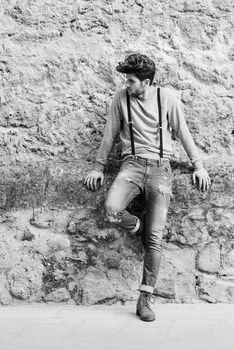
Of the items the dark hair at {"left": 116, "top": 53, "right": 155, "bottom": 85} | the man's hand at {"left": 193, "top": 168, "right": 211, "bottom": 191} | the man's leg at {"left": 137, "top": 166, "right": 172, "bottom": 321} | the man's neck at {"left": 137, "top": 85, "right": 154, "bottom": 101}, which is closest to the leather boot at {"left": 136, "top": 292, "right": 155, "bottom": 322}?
the man's leg at {"left": 137, "top": 166, "right": 172, "bottom": 321}

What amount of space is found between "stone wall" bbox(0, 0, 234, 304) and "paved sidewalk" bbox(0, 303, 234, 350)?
164 mm

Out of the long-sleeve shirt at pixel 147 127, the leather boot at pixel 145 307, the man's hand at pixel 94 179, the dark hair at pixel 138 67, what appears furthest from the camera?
the man's hand at pixel 94 179

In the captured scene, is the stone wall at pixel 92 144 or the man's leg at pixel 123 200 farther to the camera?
the stone wall at pixel 92 144

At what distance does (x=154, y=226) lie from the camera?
183 inches

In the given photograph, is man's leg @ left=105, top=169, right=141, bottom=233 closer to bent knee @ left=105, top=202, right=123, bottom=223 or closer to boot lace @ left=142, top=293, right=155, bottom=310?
bent knee @ left=105, top=202, right=123, bottom=223

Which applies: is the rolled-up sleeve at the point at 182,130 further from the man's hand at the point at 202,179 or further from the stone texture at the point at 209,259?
the stone texture at the point at 209,259

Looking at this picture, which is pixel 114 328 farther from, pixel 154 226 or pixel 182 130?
pixel 182 130

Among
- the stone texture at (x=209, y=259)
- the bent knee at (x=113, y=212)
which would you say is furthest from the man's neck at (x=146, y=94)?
the stone texture at (x=209, y=259)

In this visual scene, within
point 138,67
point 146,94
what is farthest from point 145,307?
point 138,67

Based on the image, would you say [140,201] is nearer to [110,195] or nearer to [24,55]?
[110,195]

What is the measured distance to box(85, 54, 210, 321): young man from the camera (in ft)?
15.2

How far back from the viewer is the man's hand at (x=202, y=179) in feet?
16.0

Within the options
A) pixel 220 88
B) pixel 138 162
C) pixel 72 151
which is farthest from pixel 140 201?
pixel 220 88

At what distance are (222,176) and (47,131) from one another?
1.40 metres
